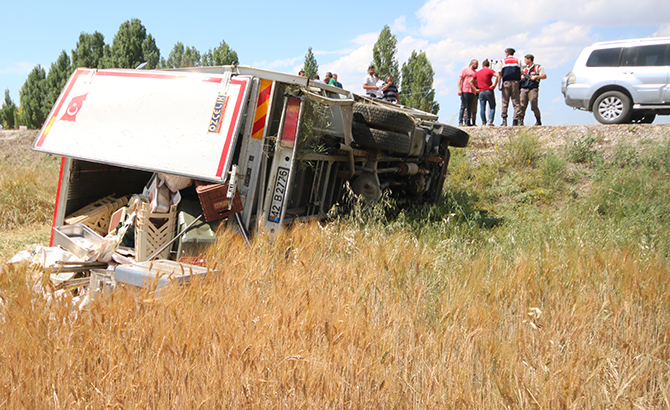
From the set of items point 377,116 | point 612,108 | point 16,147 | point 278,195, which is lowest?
point 16,147

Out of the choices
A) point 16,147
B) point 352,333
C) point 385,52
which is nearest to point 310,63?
point 385,52

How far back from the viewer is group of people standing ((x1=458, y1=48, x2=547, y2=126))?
1091cm

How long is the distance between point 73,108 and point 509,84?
922 centimetres

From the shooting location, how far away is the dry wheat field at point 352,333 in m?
1.98

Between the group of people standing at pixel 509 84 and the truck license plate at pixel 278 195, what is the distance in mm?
8398

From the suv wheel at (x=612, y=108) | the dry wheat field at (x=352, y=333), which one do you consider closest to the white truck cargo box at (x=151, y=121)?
the dry wheat field at (x=352, y=333)

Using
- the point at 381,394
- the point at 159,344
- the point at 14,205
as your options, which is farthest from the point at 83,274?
the point at 14,205

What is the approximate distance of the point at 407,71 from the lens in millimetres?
43500

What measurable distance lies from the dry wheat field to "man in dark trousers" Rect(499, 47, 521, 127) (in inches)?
293

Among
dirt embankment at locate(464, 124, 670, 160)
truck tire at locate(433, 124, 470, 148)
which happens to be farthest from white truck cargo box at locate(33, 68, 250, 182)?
dirt embankment at locate(464, 124, 670, 160)

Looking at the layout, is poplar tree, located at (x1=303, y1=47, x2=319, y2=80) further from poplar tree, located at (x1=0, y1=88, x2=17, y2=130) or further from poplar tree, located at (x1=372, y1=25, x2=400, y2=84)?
poplar tree, located at (x1=0, y1=88, x2=17, y2=130)

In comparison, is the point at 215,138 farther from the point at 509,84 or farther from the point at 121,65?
the point at 121,65

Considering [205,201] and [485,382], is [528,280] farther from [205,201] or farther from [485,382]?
[205,201]

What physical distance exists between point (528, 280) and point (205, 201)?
2507 millimetres
